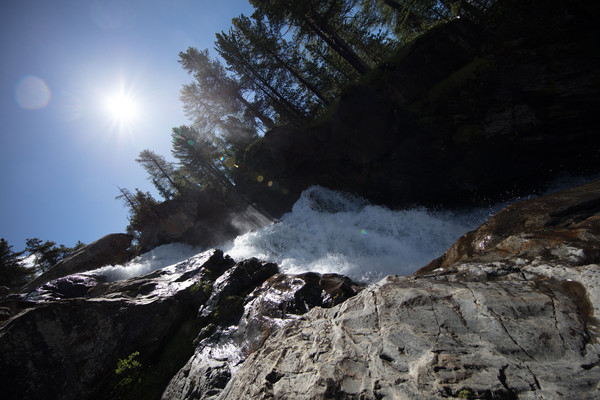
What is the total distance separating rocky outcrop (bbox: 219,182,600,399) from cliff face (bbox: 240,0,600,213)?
660 cm

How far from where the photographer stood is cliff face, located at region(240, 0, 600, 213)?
848 centimetres

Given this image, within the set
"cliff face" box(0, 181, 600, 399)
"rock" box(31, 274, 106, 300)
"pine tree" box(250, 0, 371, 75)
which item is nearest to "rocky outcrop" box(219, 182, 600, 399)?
"cliff face" box(0, 181, 600, 399)

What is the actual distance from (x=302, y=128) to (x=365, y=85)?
5.92 meters

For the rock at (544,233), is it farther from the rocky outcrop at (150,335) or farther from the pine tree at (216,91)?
the pine tree at (216,91)

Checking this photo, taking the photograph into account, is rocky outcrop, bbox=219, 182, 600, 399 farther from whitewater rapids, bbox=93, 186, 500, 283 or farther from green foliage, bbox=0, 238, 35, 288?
green foliage, bbox=0, 238, 35, 288

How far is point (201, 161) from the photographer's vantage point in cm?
2827

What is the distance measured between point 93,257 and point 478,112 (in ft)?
108

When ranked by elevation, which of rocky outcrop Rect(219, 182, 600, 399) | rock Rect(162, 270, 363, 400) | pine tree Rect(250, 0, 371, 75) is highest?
pine tree Rect(250, 0, 371, 75)

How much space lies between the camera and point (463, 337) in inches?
109

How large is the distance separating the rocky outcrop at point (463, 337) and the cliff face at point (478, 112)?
260 inches

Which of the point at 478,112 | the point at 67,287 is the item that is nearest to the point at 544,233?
the point at 478,112

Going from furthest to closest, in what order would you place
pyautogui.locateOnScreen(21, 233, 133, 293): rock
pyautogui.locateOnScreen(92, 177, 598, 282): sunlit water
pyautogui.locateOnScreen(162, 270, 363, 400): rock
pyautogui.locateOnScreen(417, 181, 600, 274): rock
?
pyautogui.locateOnScreen(21, 233, 133, 293): rock → pyautogui.locateOnScreen(92, 177, 598, 282): sunlit water → pyautogui.locateOnScreen(162, 270, 363, 400): rock → pyautogui.locateOnScreen(417, 181, 600, 274): rock

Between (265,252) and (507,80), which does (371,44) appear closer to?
(507,80)

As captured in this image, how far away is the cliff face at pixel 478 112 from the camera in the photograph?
848 cm
